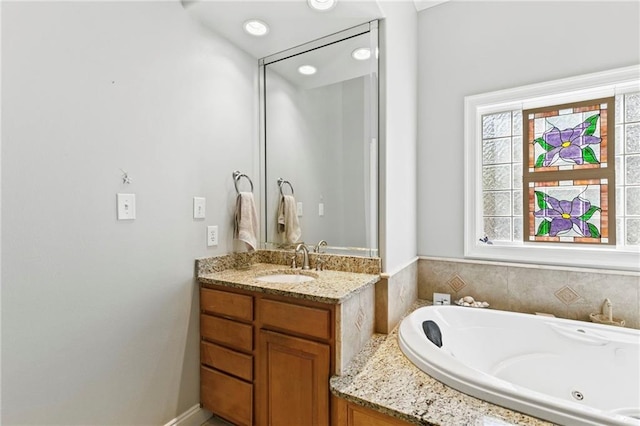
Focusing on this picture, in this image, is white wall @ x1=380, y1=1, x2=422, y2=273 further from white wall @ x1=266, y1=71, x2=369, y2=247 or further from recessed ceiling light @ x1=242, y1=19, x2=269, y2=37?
recessed ceiling light @ x1=242, y1=19, x2=269, y2=37

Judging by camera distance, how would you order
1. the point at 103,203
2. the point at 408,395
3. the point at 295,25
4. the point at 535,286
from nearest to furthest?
the point at 408,395 < the point at 103,203 < the point at 295,25 < the point at 535,286

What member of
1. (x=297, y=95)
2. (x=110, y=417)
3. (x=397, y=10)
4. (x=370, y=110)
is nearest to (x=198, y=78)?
(x=297, y=95)

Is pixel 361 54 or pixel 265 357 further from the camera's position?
pixel 361 54

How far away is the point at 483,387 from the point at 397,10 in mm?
2149

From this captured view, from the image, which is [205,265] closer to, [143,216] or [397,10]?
[143,216]

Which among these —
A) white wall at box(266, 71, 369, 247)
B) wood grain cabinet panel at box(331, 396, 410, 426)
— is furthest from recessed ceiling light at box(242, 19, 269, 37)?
wood grain cabinet panel at box(331, 396, 410, 426)

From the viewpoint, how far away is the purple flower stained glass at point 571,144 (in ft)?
6.33

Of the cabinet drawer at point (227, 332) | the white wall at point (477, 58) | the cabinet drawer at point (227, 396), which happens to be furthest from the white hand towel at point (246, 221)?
the white wall at point (477, 58)

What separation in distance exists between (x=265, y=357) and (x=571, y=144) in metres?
2.35

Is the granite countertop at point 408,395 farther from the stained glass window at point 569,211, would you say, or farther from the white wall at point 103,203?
the stained glass window at point 569,211

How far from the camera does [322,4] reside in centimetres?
168

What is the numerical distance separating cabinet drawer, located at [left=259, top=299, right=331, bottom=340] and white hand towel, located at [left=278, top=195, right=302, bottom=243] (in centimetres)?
71

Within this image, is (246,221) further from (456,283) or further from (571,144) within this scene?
(571,144)

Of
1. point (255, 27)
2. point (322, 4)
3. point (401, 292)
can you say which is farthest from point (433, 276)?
point (255, 27)
